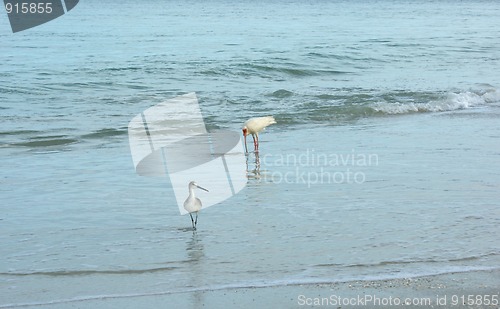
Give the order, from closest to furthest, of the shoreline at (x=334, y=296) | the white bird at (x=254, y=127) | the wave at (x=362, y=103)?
the shoreline at (x=334, y=296) < the white bird at (x=254, y=127) < the wave at (x=362, y=103)

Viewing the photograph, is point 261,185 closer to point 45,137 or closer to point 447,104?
point 45,137

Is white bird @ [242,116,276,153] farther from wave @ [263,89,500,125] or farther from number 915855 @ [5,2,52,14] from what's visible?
number 915855 @ [5,2,52,14]

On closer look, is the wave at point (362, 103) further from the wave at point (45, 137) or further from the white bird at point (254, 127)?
the wave at point (45, 137)

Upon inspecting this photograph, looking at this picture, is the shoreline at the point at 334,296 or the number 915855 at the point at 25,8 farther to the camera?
the number 915855 at the point at 25,8

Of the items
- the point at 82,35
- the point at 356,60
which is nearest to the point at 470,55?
the point at 356,60

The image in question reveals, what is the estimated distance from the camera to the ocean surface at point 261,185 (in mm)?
6746

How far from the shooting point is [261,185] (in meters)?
9.77

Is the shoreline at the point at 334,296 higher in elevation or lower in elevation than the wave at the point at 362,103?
higher

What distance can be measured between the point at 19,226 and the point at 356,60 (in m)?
20.8

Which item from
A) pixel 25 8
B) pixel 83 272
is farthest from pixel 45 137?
pixel 25 8

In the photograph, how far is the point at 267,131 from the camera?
562 inches

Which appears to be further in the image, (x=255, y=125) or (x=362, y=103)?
(x=362, y=103)

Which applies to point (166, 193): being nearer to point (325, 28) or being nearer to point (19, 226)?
point (19, 226)

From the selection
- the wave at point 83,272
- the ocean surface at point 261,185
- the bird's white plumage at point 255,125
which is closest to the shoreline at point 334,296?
the ocean surface at point 261,185
